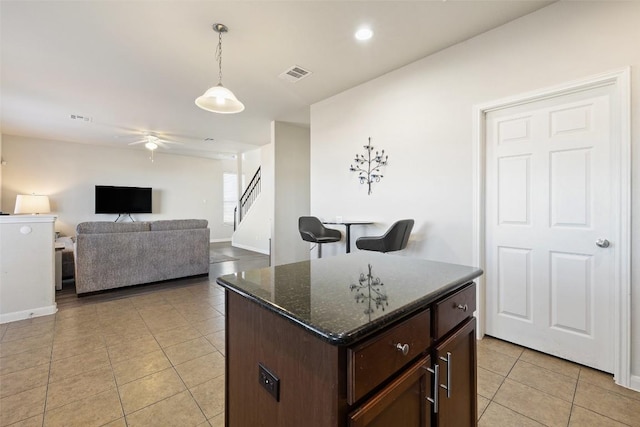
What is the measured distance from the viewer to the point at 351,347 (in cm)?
71

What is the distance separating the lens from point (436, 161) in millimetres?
2922

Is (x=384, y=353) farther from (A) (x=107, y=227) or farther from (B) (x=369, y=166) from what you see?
(A) (x=107, y=227)

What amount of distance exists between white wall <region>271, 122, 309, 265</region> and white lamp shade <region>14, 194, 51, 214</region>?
17.2 ft

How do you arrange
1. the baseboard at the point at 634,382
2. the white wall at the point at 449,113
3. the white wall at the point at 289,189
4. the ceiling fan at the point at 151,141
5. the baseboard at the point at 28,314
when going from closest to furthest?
the baseboard at the point at 634,382 → the white wall at the point at 449,113 → the baseboard at the point at 28,314 → the white wall at the point at 289,189 → the ceiling fan at the point at 151,141

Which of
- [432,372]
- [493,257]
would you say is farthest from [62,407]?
[493,257]

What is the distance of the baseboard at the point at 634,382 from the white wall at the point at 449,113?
13mm

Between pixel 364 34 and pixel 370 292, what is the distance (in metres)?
2.60

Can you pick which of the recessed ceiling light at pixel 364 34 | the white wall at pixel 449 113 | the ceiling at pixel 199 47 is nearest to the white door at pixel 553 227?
the white wall at pixel 449 113

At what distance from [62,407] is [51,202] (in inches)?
278

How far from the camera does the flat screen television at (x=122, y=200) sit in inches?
284

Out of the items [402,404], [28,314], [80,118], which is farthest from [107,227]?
[402,404]

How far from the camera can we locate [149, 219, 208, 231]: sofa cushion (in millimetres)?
4293

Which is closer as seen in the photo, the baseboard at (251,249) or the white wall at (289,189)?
the white wall at (289,189)

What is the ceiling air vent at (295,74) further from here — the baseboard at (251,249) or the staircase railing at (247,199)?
the staircase railing at (247,199)
